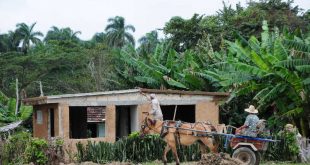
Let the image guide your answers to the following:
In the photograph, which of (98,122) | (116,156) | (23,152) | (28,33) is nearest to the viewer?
(23,152)

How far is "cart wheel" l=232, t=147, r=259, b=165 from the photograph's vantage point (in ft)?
47.0

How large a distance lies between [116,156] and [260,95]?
528cm

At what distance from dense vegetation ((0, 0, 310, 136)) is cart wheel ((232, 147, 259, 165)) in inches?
155

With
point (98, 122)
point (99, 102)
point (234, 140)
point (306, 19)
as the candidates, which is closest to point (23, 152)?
point (99, 102)

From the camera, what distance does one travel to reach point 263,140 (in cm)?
1438

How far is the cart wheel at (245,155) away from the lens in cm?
1432

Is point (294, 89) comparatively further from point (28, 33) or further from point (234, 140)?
point (28, 33)

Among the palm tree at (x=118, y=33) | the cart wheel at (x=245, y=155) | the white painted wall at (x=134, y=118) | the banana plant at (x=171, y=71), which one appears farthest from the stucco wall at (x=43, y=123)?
the palm tree at (x=118, y=33)

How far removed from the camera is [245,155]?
567 inches

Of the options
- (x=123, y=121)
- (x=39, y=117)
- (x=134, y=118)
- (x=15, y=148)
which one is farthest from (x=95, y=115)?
(x=15, y=148)

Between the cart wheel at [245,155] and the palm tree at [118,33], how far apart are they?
41.1m

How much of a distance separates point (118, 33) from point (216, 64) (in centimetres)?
3584

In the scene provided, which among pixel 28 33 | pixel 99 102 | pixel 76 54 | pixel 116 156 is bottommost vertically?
pixel 116 156

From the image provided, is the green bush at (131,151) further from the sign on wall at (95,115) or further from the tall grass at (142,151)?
the sign on wall at (95,115)
